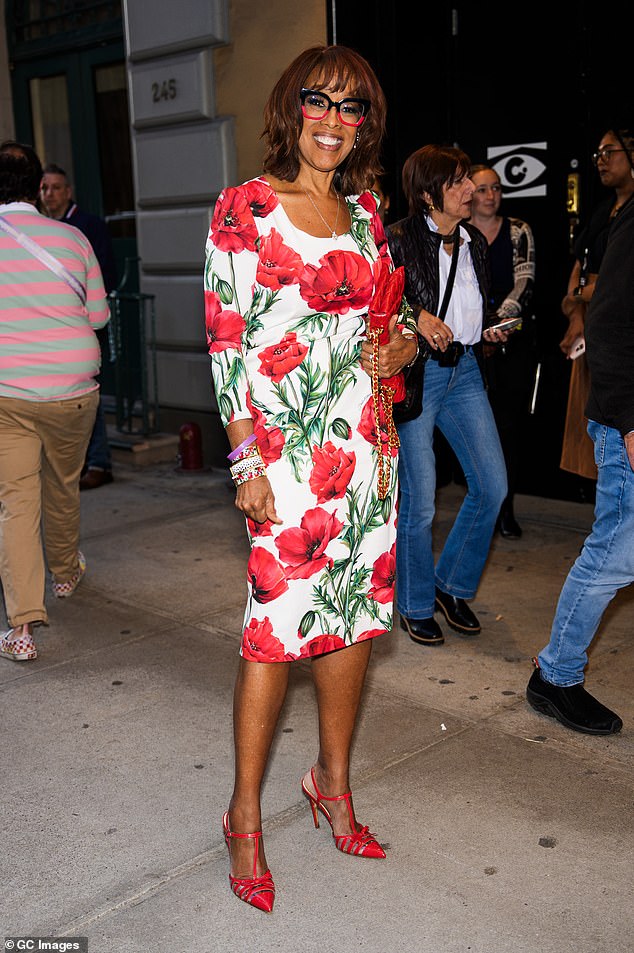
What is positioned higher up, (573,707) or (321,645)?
(321,645)

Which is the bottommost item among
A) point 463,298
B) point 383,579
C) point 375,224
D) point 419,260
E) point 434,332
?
point 383,579

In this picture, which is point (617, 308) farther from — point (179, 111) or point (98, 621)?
point (179, 111)

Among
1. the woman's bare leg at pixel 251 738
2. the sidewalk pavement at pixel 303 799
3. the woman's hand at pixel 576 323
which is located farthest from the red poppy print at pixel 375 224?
the woman's hand at pixel 576 323

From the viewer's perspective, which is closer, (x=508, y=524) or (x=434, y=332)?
(x=434, y=332)

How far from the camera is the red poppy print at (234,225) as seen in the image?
2.57m

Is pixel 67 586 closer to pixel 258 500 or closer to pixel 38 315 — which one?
pixel 38 315

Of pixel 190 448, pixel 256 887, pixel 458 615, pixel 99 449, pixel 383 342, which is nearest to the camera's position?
pixel 256 887

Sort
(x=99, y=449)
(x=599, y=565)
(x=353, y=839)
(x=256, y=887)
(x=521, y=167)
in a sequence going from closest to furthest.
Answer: (x=256, y=887), (x=353, y=839), (x=599, y=565), (x=521, y=167), (x=99, y=449)

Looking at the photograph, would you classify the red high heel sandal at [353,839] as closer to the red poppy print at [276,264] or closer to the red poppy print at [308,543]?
the red poppy print at [308,543]

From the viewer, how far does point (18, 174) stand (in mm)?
4402

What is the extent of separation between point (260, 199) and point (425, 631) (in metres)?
2.31

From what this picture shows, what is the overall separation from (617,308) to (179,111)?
5252 millimetres

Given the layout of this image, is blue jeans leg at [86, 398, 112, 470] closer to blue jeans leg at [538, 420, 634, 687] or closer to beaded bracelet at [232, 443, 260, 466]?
blue jeans leg at [538, 420, 634, 687]

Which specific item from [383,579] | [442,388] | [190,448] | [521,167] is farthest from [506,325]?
[190,448]
